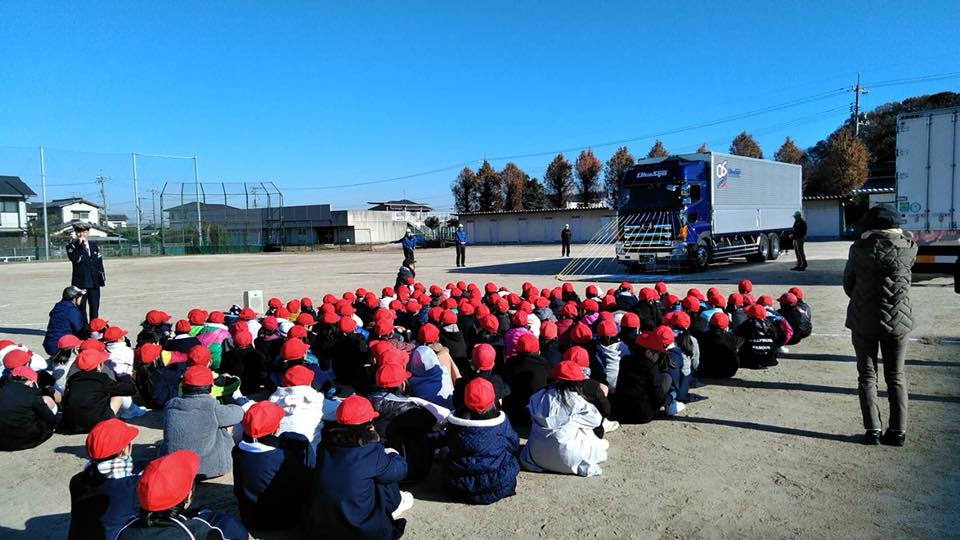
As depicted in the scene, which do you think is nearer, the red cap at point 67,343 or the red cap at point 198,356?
the red cap at point 198,356

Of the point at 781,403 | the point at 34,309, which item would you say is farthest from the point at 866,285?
the point at 34,309

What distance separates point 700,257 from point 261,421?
18.3 meters

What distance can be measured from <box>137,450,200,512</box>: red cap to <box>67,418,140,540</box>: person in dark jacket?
2.16 feet

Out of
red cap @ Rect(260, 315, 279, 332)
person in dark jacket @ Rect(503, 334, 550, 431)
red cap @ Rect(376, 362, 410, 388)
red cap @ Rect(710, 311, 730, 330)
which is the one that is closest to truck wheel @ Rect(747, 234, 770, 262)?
red cap @ Rect(710, 311, 730, 330)

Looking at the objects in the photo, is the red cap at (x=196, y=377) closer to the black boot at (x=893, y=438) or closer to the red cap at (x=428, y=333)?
the red cap at (x=428, y=333)

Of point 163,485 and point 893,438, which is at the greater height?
point 163,485

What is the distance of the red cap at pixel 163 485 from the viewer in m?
2.75

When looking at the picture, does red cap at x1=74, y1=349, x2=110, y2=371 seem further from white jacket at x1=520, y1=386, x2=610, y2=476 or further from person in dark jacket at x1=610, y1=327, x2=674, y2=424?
person in dark jacket at x1=610, y1=327, x2=674, y2=424

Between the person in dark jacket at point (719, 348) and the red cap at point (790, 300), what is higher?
the red cap at point (790, 300)

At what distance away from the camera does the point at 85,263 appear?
10.8m

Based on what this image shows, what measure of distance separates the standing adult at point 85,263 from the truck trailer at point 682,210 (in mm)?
14941

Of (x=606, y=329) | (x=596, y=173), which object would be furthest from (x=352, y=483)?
(x=596, y=173)

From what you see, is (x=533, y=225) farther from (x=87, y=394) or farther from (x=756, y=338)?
(x=87, y=394)

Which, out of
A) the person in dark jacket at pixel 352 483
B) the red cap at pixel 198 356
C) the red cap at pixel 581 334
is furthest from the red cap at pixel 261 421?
the red cap at pixel 581 334
